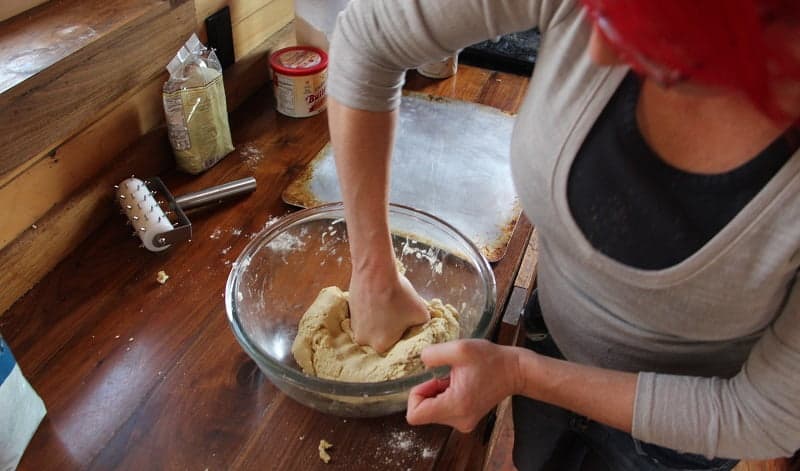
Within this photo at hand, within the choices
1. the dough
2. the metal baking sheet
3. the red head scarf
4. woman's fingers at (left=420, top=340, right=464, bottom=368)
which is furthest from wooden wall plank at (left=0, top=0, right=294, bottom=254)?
the red head scarf

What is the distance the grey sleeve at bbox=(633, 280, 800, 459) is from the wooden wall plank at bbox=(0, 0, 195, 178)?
2.22ft

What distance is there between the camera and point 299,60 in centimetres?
110

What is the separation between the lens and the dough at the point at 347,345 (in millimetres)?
680

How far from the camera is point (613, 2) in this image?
13.1 inches

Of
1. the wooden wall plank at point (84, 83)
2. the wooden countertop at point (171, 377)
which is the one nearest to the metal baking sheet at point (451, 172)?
the wooden countertop at point (171, 377)

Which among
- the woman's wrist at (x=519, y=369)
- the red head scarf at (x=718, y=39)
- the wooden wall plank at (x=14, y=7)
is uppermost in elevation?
the red head scarf at (x=718, y=39)

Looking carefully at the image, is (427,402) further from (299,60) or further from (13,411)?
(299,60)

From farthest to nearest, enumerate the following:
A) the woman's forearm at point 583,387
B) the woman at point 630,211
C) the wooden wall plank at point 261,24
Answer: the wooden wall plank at point 261,24 < the woman's forearm at point 583,387 < the woman at point 630,211

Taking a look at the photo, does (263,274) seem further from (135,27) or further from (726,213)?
(726,213)

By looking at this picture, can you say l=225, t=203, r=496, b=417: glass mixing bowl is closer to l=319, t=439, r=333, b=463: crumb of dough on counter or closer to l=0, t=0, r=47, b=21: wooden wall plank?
l=319, t=439, r=333, b=463: crumb of dough on counter

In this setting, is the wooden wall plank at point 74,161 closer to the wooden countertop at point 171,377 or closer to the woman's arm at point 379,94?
the wooden countertop at point 171,377

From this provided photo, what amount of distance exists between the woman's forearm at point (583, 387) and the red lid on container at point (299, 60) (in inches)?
26.7

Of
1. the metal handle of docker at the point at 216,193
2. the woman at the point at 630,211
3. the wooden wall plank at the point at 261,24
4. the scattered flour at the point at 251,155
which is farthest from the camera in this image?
the wooden wall plank at the point at 261,24

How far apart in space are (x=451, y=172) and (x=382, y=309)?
1.28 feet
